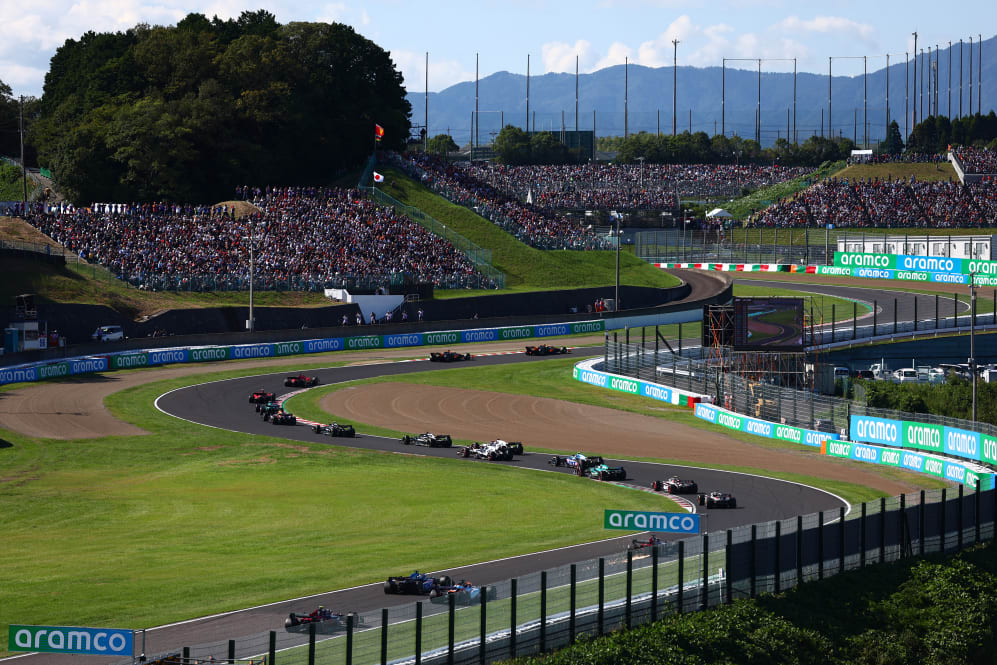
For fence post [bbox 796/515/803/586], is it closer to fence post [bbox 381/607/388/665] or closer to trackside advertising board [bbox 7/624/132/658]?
fence post [bbox 381/607/388/665]

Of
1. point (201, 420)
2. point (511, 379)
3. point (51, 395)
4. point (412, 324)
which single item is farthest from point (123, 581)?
point (412, 324)

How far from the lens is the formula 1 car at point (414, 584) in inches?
1041

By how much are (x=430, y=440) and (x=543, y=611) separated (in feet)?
90.1

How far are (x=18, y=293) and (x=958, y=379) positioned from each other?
53.2m

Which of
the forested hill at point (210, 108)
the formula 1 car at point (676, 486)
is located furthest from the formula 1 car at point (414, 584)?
the forested hill at point (210, 108)

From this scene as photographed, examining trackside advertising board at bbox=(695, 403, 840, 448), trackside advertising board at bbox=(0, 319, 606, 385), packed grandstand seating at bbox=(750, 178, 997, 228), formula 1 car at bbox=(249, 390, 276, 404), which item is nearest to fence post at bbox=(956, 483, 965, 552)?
trackside advertising board at bbox=(695, 403, 840, 448)

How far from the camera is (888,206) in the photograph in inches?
4761

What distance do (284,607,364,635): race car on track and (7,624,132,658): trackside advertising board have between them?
3456mm

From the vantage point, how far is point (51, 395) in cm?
5853

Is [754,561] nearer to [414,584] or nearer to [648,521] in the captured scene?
[648,521]

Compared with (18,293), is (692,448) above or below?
below

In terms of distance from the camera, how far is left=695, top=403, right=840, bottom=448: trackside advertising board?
48.5 meters

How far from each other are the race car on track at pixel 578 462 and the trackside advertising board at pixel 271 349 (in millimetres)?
31090

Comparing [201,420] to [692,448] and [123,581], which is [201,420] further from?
[123,581]
